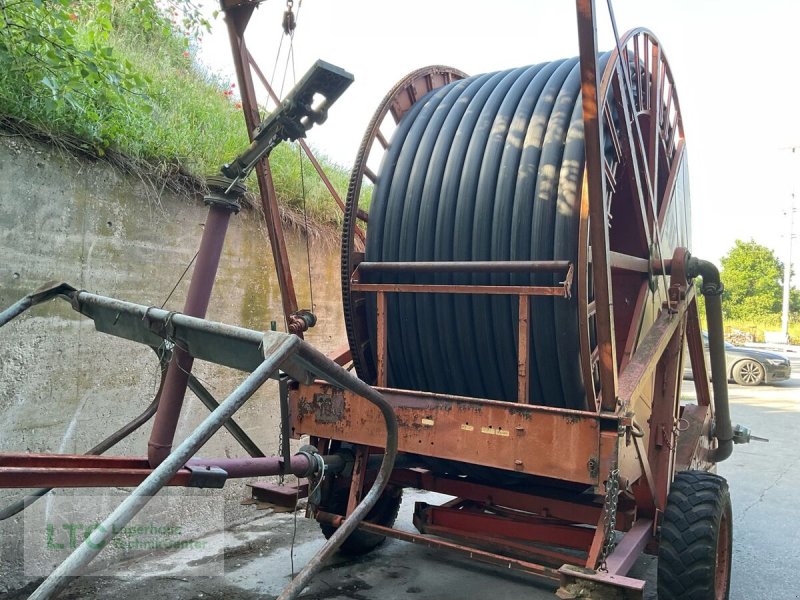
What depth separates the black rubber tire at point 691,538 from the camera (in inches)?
130

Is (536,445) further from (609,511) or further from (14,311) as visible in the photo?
(14,311)

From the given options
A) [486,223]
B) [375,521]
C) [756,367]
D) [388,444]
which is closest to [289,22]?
[486,223]

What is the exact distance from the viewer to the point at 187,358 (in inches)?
109

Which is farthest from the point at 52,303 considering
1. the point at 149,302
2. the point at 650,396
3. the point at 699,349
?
the point at 699,349

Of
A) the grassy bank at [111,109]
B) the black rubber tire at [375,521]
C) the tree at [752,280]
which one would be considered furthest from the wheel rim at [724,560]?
the tree at [752,280]

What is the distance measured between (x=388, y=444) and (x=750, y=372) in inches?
655

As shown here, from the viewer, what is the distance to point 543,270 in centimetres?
334

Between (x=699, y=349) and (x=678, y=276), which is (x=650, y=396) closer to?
(x=678, y=276)

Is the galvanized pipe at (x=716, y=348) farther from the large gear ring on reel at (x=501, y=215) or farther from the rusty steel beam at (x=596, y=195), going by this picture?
the rusty steel beam at (x=596, y=195)

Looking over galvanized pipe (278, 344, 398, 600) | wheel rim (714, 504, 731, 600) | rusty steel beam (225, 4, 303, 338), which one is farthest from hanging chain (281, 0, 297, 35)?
wheel rim (714, 504, 731, 600)

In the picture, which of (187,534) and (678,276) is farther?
(187,534)

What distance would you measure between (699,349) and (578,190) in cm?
204

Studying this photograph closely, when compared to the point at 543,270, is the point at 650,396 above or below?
below

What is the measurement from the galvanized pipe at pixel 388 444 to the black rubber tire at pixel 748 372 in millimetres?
16483
